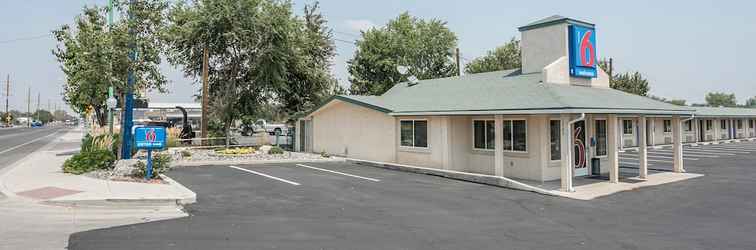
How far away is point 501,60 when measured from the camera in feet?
159

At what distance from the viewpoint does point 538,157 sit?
14.4 m

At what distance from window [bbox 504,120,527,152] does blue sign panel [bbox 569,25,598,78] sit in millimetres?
3025

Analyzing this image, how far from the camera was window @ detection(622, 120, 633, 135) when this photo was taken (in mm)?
31987

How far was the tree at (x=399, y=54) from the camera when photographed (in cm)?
4319

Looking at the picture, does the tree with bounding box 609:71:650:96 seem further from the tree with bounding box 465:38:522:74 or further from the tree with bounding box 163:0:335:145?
the tree with bounding box 163:0:335:145

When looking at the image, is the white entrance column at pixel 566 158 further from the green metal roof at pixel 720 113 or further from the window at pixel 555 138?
the green metal roof at pixel 720 113

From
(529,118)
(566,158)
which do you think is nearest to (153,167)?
(529,118)

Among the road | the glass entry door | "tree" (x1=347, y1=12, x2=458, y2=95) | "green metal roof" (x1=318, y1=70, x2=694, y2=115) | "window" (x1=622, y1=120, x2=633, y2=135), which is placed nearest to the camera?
"green metal roof" (x1=318, y1=70, x2=694, y2=115)

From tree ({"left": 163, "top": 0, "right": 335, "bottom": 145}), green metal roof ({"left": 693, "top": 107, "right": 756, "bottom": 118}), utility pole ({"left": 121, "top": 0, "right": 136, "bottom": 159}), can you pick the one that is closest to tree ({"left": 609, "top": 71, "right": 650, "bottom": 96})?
green metal roof ({"left": 693, "top": 107, "right": 756, "bottom": 118})

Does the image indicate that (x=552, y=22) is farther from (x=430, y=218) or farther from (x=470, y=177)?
(x=430, y=218)

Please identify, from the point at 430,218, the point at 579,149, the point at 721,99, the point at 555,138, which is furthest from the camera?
the point at 721,99

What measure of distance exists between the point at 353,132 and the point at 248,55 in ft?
33.2

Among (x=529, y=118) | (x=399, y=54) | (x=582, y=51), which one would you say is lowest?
(x=529, y=118)

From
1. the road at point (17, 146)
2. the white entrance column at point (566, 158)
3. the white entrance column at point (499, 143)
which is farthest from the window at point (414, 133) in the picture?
the road at point (17, 146)
